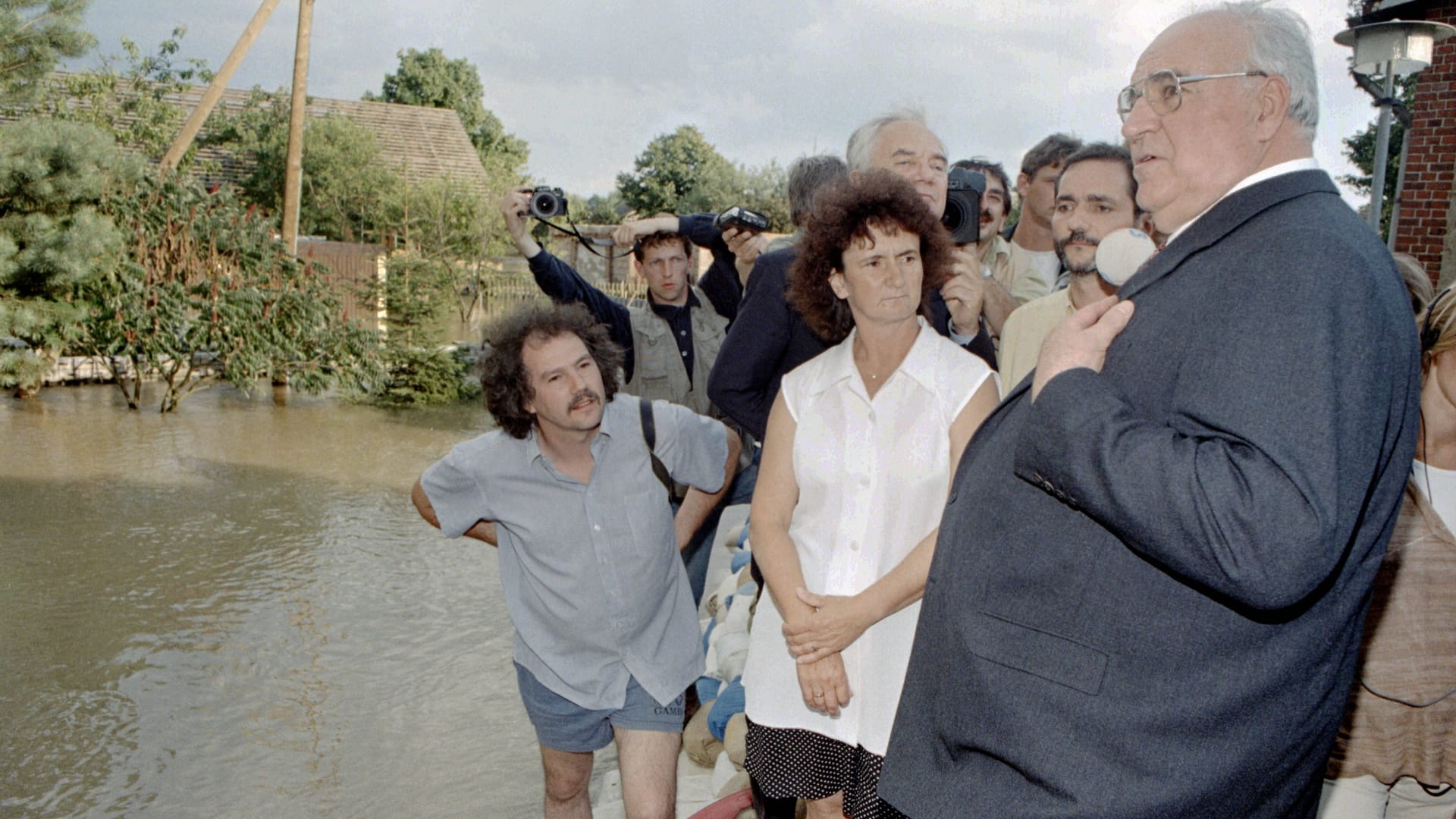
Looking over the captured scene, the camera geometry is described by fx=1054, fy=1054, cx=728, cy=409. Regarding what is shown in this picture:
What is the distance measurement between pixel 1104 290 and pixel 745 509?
5061 mm

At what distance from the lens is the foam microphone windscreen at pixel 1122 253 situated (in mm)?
2186

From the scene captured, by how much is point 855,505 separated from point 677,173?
43513 millimetres

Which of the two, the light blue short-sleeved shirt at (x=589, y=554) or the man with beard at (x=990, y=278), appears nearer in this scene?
the man with beard at (x=990, y=278)

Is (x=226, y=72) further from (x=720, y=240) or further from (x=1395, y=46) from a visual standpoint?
(x=1395, y=46)

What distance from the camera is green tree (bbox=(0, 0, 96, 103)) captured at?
9.20m

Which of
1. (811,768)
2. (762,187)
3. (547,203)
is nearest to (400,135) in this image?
(762,187)

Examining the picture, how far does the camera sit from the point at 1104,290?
2740 millimetres

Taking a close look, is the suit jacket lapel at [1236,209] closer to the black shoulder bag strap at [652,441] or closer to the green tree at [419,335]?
the black shoulder bag strap at [652,441]

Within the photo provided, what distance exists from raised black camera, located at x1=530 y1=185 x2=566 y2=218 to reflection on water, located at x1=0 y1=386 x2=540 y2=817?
2557mm

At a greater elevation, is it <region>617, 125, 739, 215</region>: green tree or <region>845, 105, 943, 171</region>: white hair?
<region>617, 125, 739, 215</region>: green tree

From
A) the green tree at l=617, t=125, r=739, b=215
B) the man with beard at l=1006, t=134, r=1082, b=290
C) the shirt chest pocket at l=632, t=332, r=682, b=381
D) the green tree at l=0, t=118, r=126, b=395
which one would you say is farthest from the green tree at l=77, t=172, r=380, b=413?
the green tree at l=617, t=125, r=739, b=215

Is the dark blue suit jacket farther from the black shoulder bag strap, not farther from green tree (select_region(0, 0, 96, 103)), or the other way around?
green tree (select_region(0, 0, 96, 103))

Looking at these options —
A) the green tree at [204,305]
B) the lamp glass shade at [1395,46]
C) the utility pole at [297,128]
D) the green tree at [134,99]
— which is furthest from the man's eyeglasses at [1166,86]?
the green tree at [134,99]

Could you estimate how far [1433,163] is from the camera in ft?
32.5
